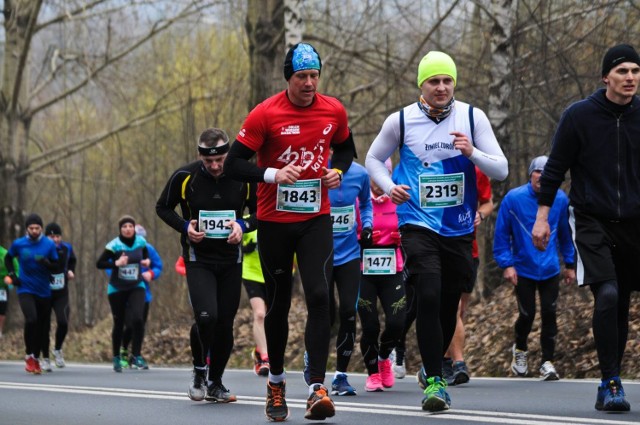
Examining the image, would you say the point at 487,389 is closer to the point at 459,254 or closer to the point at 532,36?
the point at 459,254

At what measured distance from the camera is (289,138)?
7.96 metres

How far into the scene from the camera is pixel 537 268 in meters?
12.5

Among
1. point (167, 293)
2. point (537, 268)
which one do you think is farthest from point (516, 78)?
point (167, 293)

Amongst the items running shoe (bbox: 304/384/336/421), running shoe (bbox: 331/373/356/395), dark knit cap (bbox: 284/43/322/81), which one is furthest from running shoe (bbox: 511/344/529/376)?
dark knit cap (bbox: 284/43/322/81)

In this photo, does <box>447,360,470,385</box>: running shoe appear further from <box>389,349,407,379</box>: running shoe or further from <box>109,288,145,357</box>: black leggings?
<box>109,288,145,357</box>: black leggings

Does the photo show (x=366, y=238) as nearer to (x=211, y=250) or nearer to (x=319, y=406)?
(x=211, y=250)

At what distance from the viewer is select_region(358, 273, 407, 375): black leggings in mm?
11234

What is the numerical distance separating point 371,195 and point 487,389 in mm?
2335

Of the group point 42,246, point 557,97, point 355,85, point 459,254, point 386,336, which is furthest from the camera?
point 355,85

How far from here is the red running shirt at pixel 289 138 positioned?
7965 mm

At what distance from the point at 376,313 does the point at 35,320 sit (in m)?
8.09

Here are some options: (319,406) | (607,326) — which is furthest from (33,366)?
(607,326)

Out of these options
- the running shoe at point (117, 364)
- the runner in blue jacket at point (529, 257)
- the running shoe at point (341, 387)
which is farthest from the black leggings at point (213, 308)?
the running shoe at point (117, 364)

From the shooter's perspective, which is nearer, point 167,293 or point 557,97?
point 557,97
